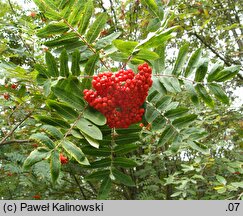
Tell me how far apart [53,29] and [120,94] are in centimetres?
50

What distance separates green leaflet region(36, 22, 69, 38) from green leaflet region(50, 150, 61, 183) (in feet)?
2.09

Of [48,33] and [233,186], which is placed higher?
[48,33]

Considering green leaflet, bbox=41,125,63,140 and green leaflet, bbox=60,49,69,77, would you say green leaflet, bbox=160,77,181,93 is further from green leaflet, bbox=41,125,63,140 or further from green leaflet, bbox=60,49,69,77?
green leaflet, bbox=41,125,63,140

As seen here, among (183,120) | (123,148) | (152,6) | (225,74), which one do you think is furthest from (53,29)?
(225,74)

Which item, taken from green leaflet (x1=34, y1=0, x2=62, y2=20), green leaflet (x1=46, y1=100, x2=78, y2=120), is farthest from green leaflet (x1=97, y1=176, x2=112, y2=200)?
green leaflet (x1=34, y1=0, x2=62, y2=20)

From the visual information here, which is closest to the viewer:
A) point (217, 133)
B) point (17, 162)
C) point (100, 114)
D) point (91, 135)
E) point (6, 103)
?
point (91, 135)

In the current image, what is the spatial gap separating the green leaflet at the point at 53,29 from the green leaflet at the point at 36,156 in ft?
2.06

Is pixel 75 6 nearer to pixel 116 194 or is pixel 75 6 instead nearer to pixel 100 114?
pixel 100 114

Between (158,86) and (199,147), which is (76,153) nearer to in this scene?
(158,86)

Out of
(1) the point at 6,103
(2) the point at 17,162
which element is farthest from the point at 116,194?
(1) the point at 6,103

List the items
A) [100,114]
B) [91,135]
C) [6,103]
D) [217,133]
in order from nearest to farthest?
[91,135], [100,114], [6,103], [217,133]

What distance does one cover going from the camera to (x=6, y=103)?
283 cm

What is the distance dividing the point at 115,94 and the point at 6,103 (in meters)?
1.46

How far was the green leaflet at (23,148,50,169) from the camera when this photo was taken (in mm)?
1413
